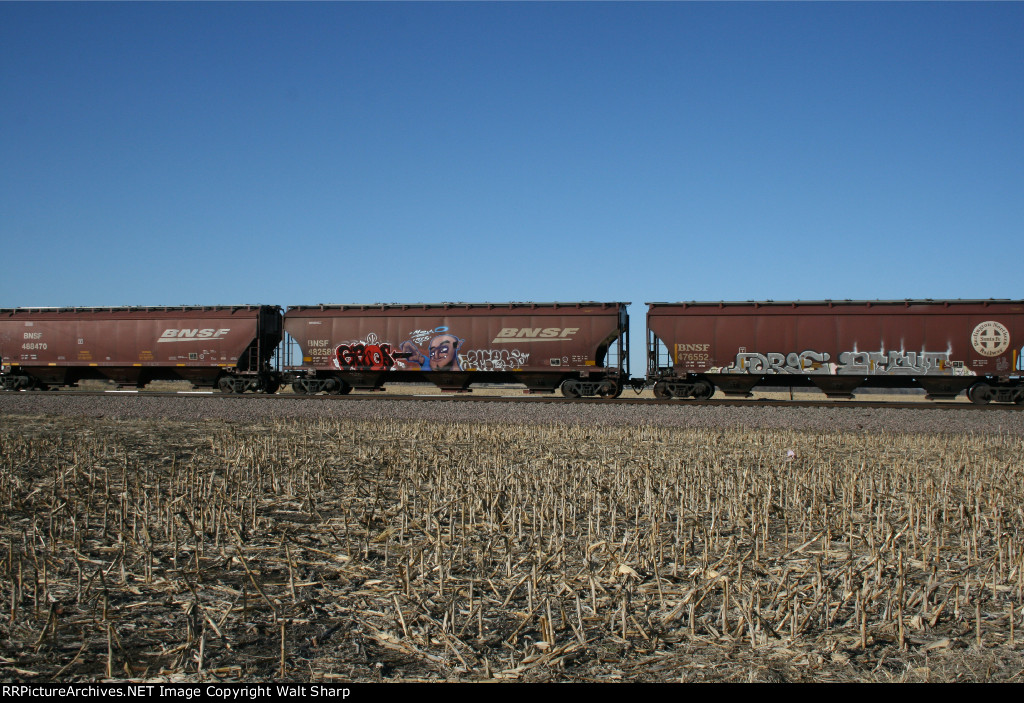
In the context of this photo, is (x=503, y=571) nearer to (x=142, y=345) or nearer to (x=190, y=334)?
(x=190, y=334)

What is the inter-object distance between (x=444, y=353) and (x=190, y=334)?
1075 cm

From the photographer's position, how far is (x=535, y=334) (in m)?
26.8

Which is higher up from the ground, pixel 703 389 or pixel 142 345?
pixel 142 345

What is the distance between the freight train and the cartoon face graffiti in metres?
0.04

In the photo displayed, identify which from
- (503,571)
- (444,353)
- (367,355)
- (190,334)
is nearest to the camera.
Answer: (503,571)

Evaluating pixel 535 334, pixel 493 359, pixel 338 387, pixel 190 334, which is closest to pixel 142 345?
pixel 190 334

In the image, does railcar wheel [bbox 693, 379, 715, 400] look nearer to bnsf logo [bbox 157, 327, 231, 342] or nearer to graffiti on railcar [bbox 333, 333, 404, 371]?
graffiti on railcar [bbox 333, 333, 404, 371]

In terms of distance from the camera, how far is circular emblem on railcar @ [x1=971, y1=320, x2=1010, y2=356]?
2384 centimetres

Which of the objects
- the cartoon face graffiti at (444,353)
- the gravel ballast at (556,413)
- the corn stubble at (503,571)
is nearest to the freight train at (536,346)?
the cartoon face graffiti at (444,353)

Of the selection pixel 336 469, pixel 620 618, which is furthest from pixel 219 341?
pixel 620 618

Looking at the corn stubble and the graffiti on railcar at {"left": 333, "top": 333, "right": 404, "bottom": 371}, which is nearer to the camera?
the corn stubble

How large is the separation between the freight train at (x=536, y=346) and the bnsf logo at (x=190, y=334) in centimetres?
4

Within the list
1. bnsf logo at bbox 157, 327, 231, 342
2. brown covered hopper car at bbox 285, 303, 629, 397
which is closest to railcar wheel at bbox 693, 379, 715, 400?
brown covered hopper car at bbox 285, 303, 629, 397

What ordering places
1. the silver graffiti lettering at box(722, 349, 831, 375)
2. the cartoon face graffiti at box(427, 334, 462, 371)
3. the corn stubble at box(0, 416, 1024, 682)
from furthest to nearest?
1. the cartoon face graffiti at box(427, 334, 462, 371)
2. the silver graffiti lettering at box(722, 349, 831, 375)
3. the corn stubble at box(0, 416, 1024, 682)
